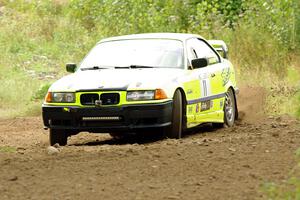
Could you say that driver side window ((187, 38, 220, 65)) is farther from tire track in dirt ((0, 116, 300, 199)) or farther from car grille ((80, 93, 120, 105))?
tire track in dirt ((0, 116, 300, 199))

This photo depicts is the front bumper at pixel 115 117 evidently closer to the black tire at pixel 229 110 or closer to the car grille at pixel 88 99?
the car grille at pixel 88 99

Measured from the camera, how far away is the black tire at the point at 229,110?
46.5 feet

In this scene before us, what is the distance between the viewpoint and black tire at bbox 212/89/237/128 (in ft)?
46.5

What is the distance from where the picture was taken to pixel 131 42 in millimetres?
13344

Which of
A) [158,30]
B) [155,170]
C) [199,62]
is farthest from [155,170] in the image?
[158,30]

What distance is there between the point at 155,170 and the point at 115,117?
324 cm

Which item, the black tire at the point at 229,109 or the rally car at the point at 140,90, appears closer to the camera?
the rally car at the point at 140,90

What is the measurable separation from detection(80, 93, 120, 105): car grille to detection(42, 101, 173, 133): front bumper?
74 mm

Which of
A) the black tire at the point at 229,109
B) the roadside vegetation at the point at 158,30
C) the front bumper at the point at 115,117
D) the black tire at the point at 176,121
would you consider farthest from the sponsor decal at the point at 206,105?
the roadside vegetation at the point at 158,30

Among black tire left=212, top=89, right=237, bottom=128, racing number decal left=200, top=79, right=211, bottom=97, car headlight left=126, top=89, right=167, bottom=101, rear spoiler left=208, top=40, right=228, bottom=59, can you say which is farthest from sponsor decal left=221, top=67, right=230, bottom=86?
car headlight left=126, top=89, right=167, bottom=101

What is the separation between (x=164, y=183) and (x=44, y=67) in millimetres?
18098

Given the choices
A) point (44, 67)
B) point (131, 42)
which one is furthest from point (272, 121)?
point (44, 67)

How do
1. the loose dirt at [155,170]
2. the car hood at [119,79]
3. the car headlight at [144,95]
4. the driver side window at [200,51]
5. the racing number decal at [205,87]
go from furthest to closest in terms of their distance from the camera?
the driver side window at [200,51] → the racing number decal at [205,87] → the car hood at [119,79] → the car headlight at [144,95] → the loose dirt at [155,170]

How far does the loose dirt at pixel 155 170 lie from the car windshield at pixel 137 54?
76.4 inches
